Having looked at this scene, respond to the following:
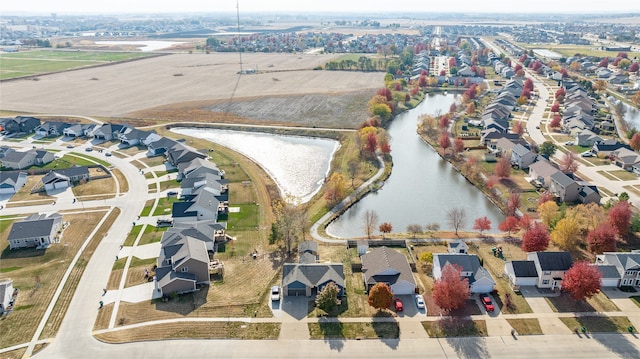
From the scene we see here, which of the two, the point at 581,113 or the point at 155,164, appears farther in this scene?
the point at 581,113

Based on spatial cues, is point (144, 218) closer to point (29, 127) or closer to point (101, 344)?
point (101, 344)

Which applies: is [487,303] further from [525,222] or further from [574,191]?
[574,191]

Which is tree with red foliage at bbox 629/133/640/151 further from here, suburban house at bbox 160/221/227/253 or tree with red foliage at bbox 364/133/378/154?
suburban house at bbox 160/221/227/253

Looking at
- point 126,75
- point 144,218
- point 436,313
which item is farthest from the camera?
point 126,75

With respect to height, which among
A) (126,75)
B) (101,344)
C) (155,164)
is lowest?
(101,344)

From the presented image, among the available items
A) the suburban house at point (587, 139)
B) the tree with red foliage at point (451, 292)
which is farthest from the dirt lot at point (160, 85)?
the tree with red foliage at point (451, 292)

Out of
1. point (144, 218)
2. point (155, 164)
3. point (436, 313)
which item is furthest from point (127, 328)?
point (155, 164)

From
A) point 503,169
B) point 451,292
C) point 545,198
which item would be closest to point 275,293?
point 451,292

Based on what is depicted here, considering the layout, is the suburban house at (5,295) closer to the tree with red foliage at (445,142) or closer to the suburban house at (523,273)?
the suburban house at (523,273)
